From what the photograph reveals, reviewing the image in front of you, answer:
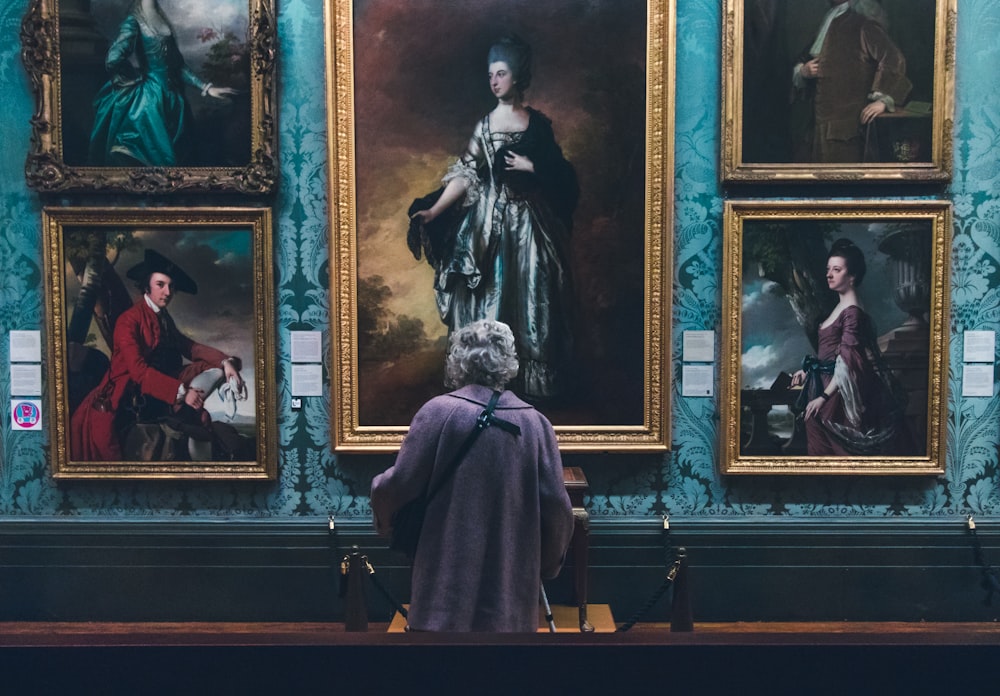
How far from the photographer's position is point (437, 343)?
521 centimetres

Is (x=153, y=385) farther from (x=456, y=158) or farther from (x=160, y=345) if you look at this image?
(x=456, y=158)

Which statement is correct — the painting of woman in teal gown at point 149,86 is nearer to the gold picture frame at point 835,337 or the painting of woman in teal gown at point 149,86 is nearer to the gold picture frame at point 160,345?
the gold picture frame at point 160,345

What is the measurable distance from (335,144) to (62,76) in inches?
74.9

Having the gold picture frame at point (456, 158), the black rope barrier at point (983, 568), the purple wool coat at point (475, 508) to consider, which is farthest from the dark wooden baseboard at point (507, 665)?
the black rope barrier at point (983, 568)

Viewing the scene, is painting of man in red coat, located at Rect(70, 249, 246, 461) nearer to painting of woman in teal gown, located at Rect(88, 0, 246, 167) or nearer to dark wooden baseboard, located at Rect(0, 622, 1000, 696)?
painting of woman in teal gown, located at Rect(88, 0, 246, 167)

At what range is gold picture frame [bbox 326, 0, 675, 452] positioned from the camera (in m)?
5.06

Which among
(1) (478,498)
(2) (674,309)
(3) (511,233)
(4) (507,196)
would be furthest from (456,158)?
(1) (478,498)

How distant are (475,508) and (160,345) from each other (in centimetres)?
315

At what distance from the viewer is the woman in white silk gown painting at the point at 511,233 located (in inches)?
202

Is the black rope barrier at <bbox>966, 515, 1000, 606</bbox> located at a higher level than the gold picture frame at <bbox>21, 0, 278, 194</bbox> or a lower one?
lower

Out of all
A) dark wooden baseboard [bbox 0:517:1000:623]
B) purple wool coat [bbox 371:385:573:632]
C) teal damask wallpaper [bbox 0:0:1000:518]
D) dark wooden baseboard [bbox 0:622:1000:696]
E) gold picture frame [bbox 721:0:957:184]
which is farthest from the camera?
dark wooden baseboard [bbox 0:517:1000:623]

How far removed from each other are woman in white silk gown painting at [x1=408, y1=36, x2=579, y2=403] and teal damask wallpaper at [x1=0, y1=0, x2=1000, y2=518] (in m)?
0.73

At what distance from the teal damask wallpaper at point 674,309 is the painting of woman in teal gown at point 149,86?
55 cm

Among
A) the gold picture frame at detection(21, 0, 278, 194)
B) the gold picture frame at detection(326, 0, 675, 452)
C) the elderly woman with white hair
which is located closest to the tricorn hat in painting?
the gold picture frame at detection(21, 0, 278, 194)
